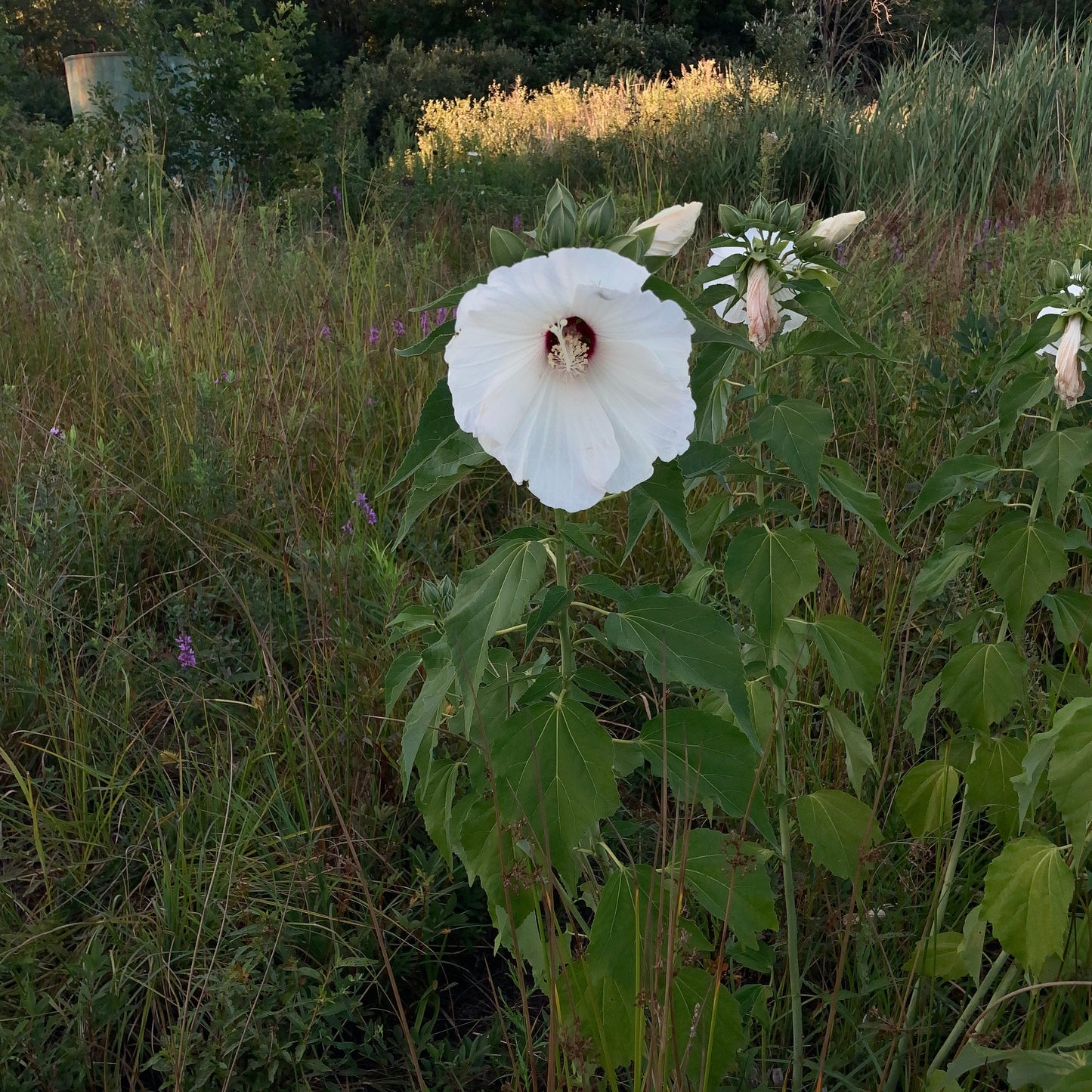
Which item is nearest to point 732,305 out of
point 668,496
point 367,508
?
point 668,496

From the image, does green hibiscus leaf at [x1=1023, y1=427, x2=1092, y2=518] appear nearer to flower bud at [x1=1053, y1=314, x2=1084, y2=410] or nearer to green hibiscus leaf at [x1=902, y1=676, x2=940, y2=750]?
flower bud at [x1=1053, y1=314, x2=1084, y2=410]

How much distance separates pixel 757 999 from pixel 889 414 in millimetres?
2045

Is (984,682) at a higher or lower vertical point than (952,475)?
lower

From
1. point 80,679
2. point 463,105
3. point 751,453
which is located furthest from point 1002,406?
point 463,105

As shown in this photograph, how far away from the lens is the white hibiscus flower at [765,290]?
1229mm

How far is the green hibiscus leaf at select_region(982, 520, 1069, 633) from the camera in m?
1.29

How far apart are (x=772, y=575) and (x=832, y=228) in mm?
468

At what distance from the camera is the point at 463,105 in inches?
488

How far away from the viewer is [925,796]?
144 cm

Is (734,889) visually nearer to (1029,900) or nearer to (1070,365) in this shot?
(1029,900)

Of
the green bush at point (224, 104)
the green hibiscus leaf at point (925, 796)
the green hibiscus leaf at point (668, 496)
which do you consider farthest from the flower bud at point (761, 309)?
the green bush at point (224, 104)

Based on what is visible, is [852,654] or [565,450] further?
[852,654]

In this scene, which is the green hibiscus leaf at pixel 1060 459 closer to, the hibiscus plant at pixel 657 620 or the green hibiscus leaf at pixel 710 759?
the hibiscus plant at pixel 657 620

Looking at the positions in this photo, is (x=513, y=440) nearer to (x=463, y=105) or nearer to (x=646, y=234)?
(x=646, y=234)
